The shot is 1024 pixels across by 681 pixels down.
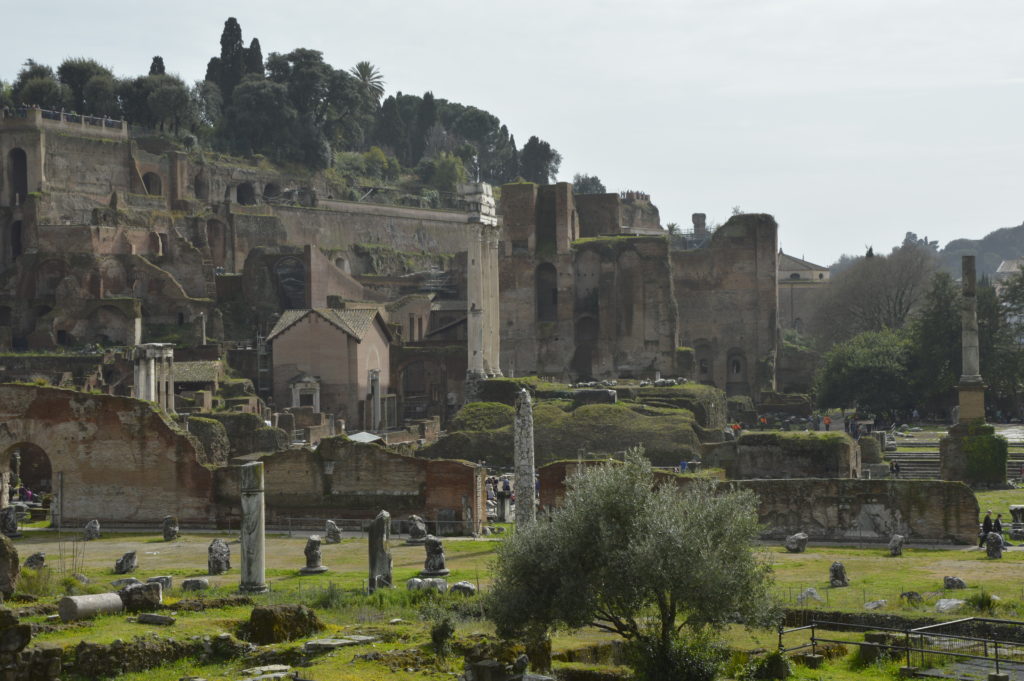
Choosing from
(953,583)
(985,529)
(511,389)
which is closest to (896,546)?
(985,529)

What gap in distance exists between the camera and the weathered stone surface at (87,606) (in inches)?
690

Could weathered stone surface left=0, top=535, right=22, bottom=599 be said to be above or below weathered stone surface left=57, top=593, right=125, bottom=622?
above

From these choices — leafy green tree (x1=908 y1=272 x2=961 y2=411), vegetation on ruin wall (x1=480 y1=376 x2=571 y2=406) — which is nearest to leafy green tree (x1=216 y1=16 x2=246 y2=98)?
vegetation on ruin wall (x1=480 y1=376 x2=571 y2=406)

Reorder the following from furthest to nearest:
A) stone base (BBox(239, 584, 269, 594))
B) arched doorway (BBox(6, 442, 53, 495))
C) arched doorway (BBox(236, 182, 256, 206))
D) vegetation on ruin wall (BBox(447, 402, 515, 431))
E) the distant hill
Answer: the distant hill, arched doorway (BBox(236, 182, 256, 206)), vegetation on ruin wall (BBox(447, 402, 515, 431)), arched doorway (BBox(6, 442, 53, 495)), stone base (BBox(239, 584, 269, 594))

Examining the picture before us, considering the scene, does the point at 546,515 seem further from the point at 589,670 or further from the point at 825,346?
the point at 825,346

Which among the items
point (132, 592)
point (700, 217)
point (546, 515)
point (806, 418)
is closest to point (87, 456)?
point (132, 592)

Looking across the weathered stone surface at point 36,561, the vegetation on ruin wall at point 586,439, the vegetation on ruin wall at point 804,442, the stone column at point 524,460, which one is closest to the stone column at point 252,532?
the weathered stone surface at point 36,561

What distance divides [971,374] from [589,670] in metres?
23.8

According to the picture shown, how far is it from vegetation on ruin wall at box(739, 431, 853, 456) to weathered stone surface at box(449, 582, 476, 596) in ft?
56.0

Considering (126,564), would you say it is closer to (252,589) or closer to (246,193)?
(252,589)

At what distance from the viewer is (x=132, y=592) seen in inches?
726

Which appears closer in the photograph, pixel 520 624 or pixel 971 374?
pixel 520 624

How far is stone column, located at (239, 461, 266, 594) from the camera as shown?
21.7 m

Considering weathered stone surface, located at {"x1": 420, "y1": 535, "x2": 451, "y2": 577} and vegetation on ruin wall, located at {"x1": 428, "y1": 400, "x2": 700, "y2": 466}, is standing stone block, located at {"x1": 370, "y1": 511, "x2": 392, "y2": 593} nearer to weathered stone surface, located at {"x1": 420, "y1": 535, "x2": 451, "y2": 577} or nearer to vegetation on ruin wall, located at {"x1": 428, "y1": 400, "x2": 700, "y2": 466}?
weathered stone surface, located at {"x1": 420, "y1": 535, "x2": 451, "y2": 577}
